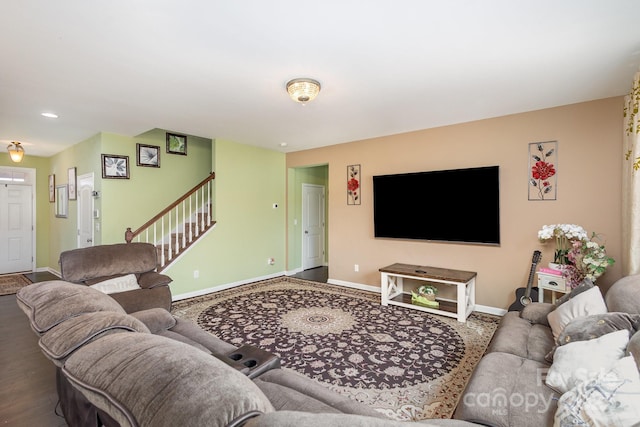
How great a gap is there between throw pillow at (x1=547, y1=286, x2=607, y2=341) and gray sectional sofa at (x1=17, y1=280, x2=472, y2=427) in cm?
143

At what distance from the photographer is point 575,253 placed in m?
3.11

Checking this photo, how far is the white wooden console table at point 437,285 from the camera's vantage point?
3.69 meters

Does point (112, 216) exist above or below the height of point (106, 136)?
below

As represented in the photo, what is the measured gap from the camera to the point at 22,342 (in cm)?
319

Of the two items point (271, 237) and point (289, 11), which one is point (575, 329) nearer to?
point (289, 11)

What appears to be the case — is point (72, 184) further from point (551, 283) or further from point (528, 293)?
point (551, 283)

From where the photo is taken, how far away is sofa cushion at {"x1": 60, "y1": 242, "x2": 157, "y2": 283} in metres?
3.29

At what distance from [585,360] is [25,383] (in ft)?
12.5

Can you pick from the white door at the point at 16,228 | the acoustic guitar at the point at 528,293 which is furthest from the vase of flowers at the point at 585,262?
the white door at the point at 16,228

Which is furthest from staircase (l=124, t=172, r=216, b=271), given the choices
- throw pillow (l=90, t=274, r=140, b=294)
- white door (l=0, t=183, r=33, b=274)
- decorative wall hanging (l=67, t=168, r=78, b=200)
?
white door (l=0, t=183, r=33, b=274)

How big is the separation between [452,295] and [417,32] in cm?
344

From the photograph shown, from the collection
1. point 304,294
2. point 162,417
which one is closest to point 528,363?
point 162,417

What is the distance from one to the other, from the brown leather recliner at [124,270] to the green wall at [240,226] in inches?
32.1

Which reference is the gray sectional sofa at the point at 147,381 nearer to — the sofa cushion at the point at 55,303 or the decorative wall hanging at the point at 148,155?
the sofa cushion at the point at 55,303
